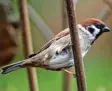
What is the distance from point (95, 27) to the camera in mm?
841

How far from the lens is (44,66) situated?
2.72ft

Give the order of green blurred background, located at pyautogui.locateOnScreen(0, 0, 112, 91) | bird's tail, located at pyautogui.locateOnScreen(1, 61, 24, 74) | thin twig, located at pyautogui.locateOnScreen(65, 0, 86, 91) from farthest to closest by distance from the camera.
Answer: green blurred background, located at pyautogui.locateOnScreen(0, 0, 112, 91)
bird's tail, located at pyautogui.locateOnScreen(1, 61, 24, 74)
thin twig, located at pyautogui.locateOnScreen(65, 0, 86, 91)

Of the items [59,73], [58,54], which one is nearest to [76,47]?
[58,54]

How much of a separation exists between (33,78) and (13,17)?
0.39m

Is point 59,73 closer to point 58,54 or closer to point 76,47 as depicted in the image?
point 58,54

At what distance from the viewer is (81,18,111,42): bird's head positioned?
0.84 metres

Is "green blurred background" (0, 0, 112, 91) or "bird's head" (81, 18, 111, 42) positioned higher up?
"green blurred background" (0, 0, 112, 91)

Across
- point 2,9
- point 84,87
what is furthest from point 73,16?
point 2,9

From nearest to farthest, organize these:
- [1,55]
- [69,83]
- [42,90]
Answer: [69,83] < [1,55] < [42,90]

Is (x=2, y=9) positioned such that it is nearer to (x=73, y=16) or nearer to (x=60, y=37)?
(x=60, y=37)

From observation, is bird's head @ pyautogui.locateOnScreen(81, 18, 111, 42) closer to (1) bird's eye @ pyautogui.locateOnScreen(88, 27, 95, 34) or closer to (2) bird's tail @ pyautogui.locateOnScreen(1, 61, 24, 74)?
(1) bird's eye @ pyautogui.locateOnScreen(88, 27, 95, 34)

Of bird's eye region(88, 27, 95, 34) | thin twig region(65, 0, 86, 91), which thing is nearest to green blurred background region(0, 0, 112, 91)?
bird's eye region(88, 27, 95, 34)

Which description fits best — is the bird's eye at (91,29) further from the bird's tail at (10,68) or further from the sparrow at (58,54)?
the bird's tail at (10,68)

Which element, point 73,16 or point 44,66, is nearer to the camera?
point 73,16
